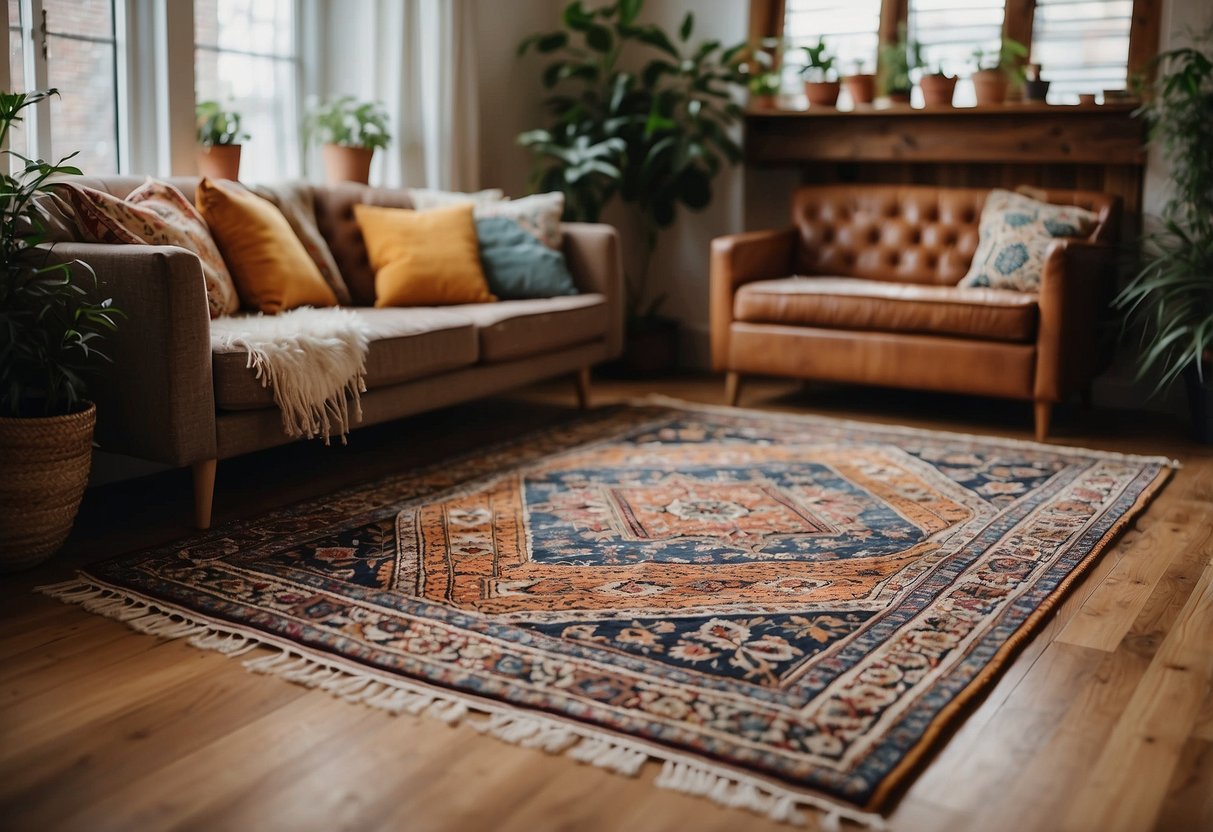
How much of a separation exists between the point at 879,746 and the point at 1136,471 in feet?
7.09

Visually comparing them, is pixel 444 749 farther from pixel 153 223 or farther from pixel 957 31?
pixel 957 31

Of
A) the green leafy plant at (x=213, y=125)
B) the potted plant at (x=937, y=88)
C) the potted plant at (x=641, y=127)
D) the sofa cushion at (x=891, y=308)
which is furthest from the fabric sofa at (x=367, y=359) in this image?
the potted plant at (x=937, y=88)

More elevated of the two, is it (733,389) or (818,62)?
(818,62)

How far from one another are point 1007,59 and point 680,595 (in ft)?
10.7

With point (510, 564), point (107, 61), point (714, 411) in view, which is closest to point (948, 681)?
point (510, 564)

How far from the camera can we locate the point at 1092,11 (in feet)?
15.2

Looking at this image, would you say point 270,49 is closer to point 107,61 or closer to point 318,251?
point 107,61

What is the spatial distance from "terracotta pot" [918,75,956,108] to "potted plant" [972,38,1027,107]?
94 millimetres

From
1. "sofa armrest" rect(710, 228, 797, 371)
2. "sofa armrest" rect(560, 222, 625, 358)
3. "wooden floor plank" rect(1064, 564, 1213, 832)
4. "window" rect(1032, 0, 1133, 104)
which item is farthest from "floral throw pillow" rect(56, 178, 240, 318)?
"window" rect(1032, 0, 1133, 104)

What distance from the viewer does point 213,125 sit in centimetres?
394

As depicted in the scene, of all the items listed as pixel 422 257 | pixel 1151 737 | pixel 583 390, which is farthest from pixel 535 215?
pixel 1151 737

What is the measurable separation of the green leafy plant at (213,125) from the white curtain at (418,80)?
0.74 meters

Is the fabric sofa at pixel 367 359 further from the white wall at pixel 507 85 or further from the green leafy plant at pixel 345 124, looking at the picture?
the white wall at pixel 507 85

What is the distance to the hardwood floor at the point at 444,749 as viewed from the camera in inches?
62.6
